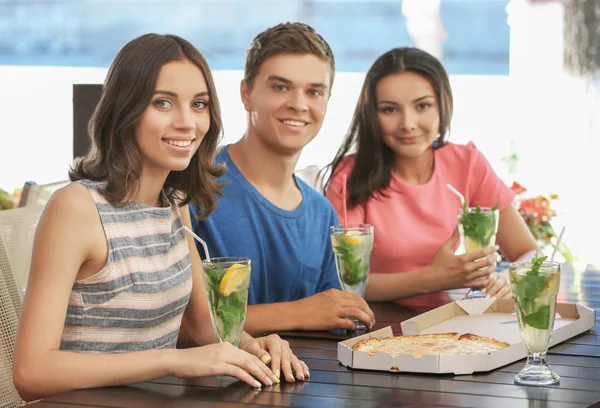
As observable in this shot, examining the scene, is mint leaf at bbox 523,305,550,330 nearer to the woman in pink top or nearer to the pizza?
the pizza

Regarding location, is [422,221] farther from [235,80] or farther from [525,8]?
[235,80]

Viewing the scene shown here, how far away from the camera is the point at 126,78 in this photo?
6.72 ft

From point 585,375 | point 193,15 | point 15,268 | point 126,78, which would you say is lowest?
point 585,375

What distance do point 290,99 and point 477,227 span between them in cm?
65

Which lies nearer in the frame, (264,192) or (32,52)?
(264,192)

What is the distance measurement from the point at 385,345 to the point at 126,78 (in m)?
0.81

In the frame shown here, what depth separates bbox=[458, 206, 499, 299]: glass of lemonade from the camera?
2693 millimetres

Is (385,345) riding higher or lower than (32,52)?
lower

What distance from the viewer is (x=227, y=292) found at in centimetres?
182

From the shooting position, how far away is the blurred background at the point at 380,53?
6461mm

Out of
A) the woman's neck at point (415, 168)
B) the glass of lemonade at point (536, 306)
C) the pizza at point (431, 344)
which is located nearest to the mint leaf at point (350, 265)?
the pizza at point (431, 344)

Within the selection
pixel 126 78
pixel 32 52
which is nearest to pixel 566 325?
pixel 126 78

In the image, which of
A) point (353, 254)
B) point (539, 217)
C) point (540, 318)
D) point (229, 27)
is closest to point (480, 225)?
point (353, 254)

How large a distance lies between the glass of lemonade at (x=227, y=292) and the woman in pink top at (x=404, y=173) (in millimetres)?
1304
